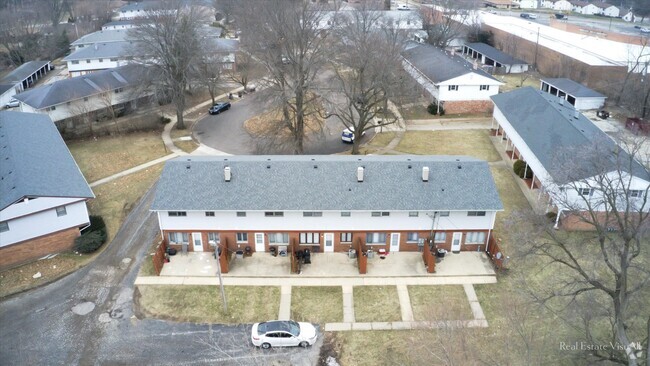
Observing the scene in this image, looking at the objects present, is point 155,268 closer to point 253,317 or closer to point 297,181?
point 253,317

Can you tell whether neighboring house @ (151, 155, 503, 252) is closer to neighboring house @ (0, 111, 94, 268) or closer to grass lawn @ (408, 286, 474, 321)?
grass lawn @ (408, 286, 474, 321)

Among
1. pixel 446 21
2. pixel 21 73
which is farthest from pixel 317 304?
pixel 446 21

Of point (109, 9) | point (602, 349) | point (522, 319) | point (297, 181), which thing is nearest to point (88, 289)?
point (297, 181)

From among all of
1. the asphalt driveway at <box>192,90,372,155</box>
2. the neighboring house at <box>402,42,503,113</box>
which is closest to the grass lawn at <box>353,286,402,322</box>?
the asphalt driveway at <box>192,90,372,155</box>

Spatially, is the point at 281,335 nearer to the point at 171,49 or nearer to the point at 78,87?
the point at 171,49

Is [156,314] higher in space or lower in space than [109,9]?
lower

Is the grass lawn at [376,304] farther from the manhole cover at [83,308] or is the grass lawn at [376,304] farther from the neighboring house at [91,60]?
the neighboring house at [91,60]

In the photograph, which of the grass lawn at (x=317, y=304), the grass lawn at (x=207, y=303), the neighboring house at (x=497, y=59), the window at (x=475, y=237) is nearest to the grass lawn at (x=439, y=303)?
the window at (x=475, y=237)
